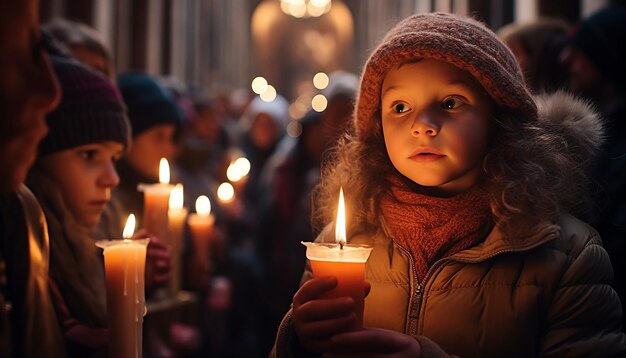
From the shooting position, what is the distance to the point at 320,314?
1146 millimetres

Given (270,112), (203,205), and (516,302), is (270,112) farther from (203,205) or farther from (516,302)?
(516,302)

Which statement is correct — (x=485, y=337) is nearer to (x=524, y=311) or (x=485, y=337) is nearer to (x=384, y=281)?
(x=524, y=311)

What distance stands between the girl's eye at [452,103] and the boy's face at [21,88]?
0.89 metres

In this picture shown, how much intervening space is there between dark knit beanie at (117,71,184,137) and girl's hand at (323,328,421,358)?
1999 mm

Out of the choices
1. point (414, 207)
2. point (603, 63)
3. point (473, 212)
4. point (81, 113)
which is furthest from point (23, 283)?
point (603, 63)

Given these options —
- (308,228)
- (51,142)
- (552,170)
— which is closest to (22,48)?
(51,142)

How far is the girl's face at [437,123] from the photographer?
57.1 inches

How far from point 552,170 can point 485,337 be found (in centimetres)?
48

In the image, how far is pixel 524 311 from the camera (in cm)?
135

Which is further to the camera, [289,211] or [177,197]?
[289,211]

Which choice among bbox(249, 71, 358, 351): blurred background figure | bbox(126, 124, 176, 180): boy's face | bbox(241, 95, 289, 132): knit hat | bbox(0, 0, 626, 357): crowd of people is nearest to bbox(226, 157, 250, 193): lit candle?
bbox(249, 71, 358, 351): blurred background figure

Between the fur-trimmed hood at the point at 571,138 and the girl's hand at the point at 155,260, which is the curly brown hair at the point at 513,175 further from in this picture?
the girl's hand at the point at 155,260

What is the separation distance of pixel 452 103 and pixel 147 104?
6.13ft

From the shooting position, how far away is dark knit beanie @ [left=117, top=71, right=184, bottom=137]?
2.88 meters
